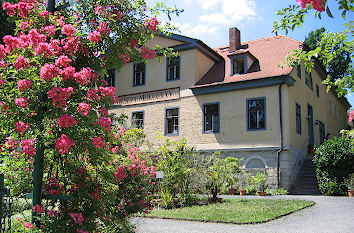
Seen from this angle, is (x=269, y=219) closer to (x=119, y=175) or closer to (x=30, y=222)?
(x=119, y=175)

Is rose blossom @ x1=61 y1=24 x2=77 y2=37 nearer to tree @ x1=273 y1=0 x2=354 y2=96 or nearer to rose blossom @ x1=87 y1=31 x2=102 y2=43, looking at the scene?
rose blossom @ x1=87 y1=31 x2=102 y2=43

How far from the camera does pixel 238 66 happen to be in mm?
19109

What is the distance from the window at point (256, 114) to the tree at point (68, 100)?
1281 cm

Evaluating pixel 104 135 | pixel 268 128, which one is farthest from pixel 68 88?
pixel 268 128

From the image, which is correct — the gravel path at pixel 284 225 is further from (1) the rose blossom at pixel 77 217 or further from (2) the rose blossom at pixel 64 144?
(2) the rose blossom at pixel 64 144

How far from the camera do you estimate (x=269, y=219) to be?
27.2 ft

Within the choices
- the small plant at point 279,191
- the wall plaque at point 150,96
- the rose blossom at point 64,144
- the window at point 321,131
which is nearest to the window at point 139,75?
the wall plaque at point 150,96

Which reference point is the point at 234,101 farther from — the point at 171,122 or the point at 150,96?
the point at 150,96

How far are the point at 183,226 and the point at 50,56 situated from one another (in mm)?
5450

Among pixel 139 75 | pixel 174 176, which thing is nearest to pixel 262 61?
pixel 139 75

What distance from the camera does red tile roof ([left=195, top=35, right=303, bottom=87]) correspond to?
691 inches

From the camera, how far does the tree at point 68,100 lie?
3926 mm

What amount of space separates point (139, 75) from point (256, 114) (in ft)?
27.4

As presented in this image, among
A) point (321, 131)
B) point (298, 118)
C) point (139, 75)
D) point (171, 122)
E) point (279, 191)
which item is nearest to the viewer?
point (279, 191)
